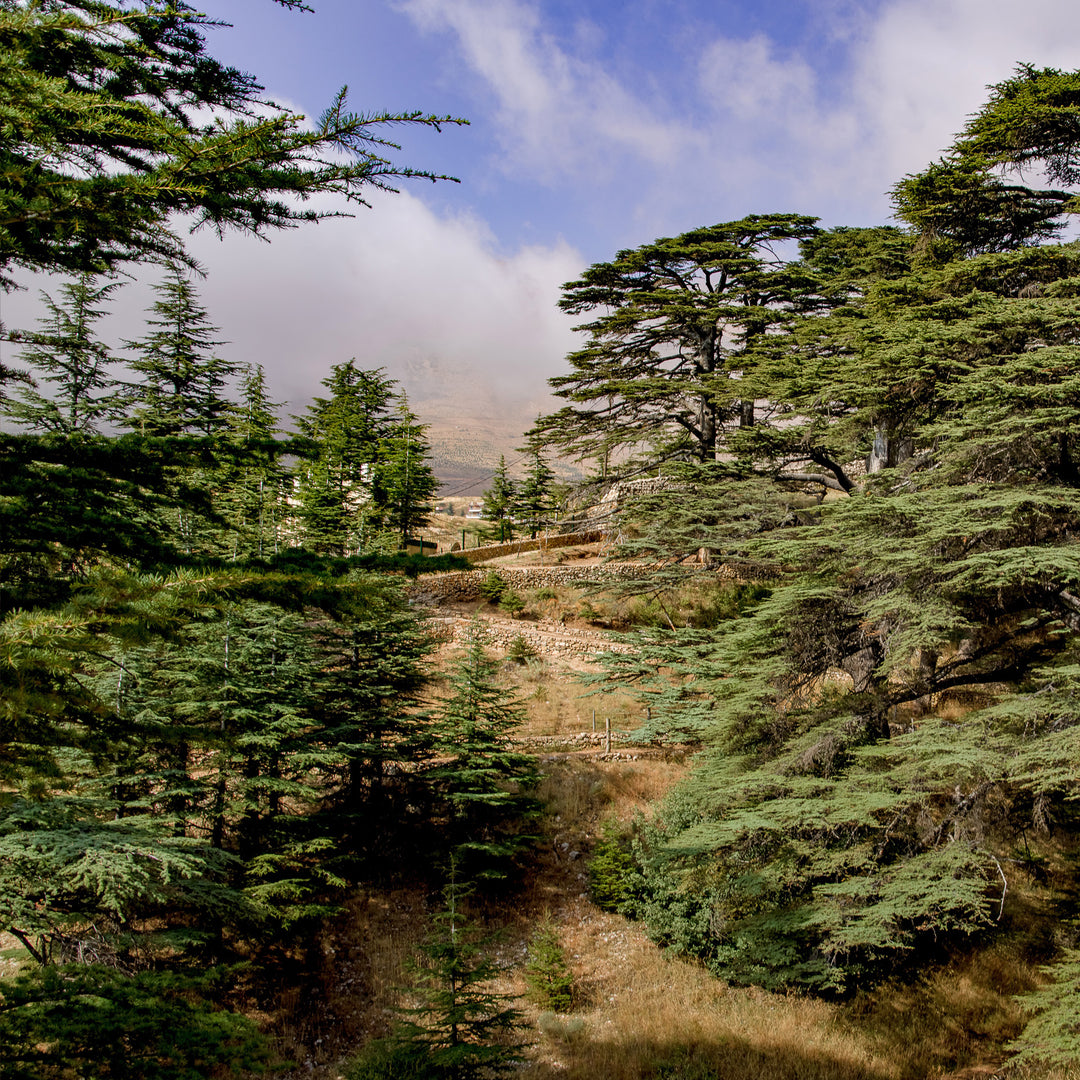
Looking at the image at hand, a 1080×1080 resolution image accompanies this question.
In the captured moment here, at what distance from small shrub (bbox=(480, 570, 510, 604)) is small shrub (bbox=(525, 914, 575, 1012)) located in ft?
45.5

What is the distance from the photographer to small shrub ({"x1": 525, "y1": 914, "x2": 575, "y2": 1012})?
9.16 m

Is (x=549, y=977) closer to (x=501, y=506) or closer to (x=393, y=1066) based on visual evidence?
(x=393, y=1066)

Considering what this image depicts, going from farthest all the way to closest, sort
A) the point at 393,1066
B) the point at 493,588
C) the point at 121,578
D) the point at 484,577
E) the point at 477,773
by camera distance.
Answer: the point at 484,577 < the point at 493,588 < the point at 477,773 < the point at 393,1066 < the point at 121,578

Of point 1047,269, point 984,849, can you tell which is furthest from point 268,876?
point 1047,269

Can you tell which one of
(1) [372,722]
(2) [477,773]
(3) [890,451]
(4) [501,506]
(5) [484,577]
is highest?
(4) [501,506]

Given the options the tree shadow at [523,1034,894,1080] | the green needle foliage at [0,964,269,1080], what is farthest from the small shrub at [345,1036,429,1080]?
the tree shadow at [523,1034,894,1080]

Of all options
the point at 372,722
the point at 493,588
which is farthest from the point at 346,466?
the point at 372,722

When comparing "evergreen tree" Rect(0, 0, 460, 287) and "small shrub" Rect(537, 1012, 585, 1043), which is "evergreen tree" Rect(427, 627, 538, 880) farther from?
"evergreen tree" Rect(0, 0, 460, 287)

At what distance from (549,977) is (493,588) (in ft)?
47.8

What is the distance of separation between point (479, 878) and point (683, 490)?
9268 millimetres

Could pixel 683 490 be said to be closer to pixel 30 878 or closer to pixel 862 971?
pixel 862 971

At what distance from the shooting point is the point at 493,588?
23.0 metres

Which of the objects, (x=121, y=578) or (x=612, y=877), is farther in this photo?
(x=612, y=877)

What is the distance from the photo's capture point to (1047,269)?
439 inches
